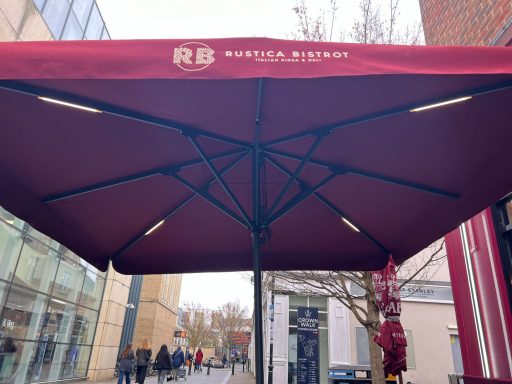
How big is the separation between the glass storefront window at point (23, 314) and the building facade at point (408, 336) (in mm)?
10348

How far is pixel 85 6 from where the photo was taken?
48.1 feet

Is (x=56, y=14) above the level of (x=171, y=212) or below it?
above

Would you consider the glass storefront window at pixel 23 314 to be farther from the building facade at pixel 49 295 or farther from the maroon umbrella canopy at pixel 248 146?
the maroon umbrella canopy at pixel 248 146

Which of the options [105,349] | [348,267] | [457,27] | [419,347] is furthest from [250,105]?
[419,347]

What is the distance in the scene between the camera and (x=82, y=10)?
47.1 feet

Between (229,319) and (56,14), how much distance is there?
57441 millimetres

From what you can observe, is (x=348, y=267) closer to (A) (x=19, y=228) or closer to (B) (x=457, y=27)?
(B) (x=457, y=27)

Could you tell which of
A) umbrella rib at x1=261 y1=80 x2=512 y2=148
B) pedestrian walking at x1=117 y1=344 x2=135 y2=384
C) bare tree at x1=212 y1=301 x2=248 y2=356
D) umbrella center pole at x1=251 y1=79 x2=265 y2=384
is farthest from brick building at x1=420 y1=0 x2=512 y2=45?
bare tree at x1=212 y1=301 x2=248 y2=356

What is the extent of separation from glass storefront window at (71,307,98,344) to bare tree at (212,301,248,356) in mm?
46906

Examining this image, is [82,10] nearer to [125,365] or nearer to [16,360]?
[16,360]

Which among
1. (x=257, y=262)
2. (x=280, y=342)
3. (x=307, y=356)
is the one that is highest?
(x=280, y=342)

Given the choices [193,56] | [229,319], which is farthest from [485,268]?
[229,319]

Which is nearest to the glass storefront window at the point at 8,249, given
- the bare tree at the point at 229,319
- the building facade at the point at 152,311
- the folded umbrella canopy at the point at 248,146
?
the folded umbrella canopy at the point at 248,146

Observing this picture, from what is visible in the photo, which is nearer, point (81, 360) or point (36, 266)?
point (36, 266)
